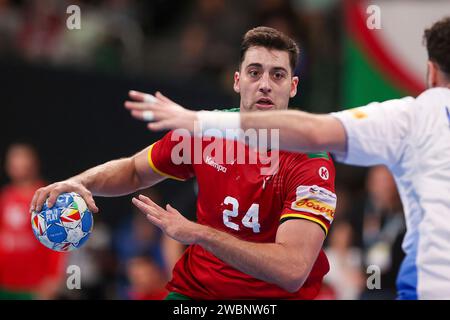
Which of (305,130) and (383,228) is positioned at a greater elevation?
(305,130)

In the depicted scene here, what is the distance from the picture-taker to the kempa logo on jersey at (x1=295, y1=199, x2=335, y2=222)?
19.6ft

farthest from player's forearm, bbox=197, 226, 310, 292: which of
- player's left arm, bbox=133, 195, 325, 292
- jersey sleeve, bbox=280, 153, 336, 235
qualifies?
jersey sleeve, bbox=280, 153, 336, 235

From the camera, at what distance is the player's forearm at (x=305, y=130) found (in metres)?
4.93

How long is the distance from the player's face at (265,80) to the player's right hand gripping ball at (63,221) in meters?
1.50

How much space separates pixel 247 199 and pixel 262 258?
68cm

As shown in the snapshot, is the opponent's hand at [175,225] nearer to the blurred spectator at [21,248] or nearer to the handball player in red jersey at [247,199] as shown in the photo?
the handball player in red jersey at [247,199]

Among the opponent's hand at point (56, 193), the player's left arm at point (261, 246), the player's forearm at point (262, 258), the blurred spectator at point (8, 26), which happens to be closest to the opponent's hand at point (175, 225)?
the player's left arm at point (261, 246)

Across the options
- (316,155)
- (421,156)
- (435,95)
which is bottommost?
(316,155)

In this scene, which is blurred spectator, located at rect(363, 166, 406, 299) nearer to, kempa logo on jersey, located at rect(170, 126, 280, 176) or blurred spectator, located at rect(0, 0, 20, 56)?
kempa logo on jersey, located at rect(170, 126, 280, 176)

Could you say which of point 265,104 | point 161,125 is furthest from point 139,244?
point 161,125

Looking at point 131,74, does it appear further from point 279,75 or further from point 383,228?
point 279,75

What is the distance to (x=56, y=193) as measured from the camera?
20.7ft
